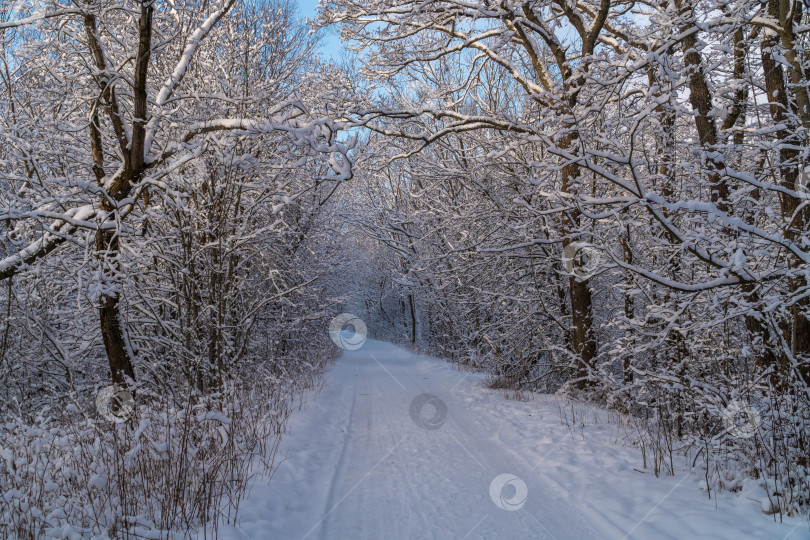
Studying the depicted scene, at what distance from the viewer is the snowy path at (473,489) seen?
11.6ft

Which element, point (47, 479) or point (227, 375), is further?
point (227, 375)

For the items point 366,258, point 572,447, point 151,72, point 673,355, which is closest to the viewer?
point 572,447

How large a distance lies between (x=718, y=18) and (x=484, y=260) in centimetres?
627

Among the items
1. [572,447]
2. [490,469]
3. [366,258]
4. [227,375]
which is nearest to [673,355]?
[572,447]

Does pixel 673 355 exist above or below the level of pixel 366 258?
below

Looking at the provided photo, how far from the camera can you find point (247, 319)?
336 inches

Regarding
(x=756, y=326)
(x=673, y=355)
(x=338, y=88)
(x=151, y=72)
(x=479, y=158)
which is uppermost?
(x=151, y=72)

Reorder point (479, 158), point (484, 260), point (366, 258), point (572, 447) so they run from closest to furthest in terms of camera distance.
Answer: point (572, 447) → point (479, 158) → point (484, 260) → point (366, 258)

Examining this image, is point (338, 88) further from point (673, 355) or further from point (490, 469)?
point (673, 355)

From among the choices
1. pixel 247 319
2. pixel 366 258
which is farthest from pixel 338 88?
pixel 366 258

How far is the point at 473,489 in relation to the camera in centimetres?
451

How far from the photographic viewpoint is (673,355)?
6344mm

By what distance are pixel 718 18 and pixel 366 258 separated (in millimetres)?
32042

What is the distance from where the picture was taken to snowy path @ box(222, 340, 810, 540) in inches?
139
